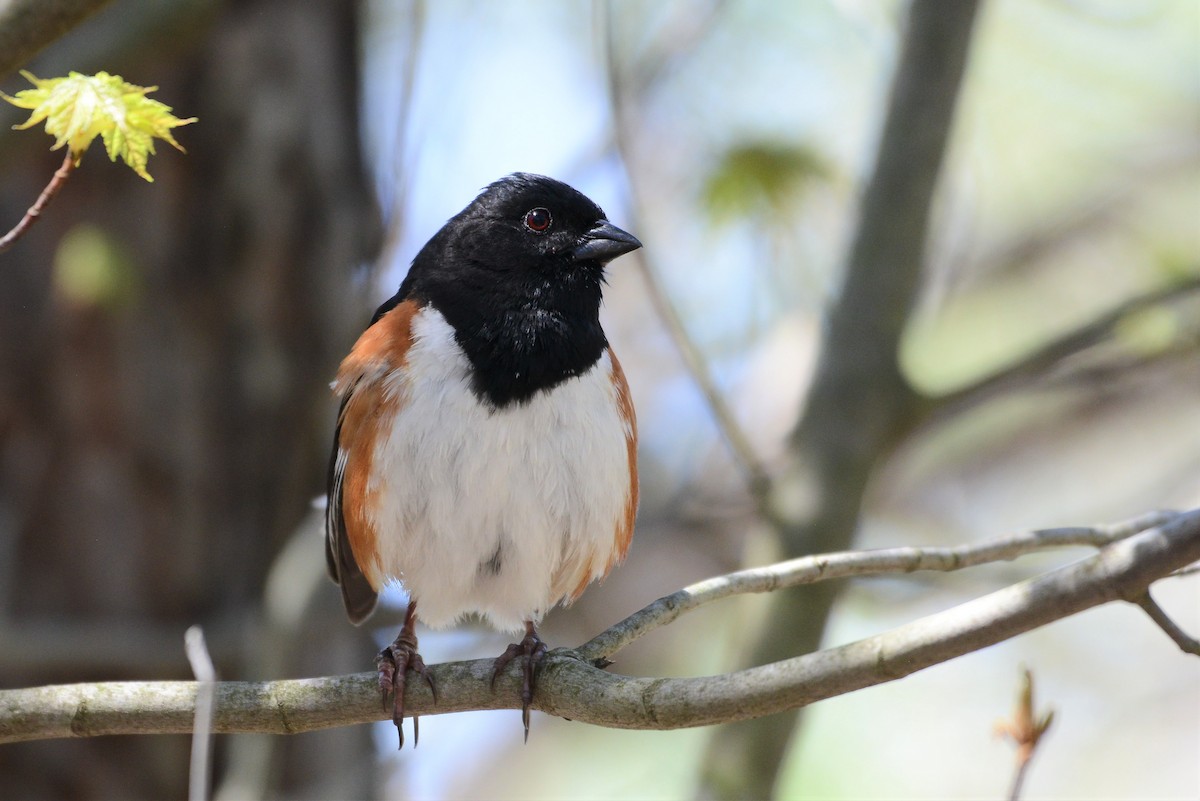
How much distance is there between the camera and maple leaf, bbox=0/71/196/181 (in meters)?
2.15

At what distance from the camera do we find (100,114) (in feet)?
7.14

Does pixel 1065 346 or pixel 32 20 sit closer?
pixel 32 20

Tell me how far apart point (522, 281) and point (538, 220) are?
22 centimetres

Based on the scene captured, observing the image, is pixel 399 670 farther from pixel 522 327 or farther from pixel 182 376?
pixel 182 376

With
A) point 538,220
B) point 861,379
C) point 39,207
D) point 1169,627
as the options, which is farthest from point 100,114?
point 861,379

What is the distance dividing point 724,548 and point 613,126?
2780 mm

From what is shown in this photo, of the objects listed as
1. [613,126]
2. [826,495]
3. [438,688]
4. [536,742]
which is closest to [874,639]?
[438,688]

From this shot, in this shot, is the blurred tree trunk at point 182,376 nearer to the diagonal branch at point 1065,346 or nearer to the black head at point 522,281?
the black head at point 522,281

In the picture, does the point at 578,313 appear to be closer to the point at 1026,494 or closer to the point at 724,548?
the point at 724,548

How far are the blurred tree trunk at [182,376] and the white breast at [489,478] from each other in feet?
4.09

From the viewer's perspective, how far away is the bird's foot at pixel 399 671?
2.50 meters

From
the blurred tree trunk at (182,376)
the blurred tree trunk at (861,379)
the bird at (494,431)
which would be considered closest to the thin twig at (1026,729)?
the bird at (494,431)

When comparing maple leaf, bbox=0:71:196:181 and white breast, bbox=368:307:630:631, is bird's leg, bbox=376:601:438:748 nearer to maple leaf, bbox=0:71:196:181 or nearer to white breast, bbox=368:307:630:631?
white breast, bbox=368:307:630:631

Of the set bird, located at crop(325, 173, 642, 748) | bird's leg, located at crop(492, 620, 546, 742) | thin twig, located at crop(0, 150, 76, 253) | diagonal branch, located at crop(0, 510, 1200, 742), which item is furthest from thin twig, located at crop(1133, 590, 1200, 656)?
thin twig, located at crop(0, 150, 76, 253)
